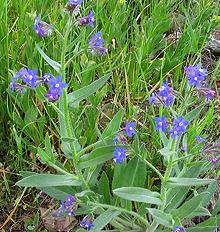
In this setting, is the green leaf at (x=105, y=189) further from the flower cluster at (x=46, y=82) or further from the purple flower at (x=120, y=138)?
the flower cluster at (x=46, y=82)

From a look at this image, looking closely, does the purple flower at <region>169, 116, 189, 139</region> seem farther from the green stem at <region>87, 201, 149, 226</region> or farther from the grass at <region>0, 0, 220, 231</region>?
the grass at <region>0, 0, 220, 231</region>

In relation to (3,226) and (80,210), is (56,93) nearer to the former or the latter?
(80,210)

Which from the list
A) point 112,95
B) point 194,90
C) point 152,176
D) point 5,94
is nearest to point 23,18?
point 5,94

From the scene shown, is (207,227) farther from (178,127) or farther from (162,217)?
(178,127)

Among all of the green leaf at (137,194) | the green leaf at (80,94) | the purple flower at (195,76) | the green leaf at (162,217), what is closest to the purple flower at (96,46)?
the green leaf at (80,94)

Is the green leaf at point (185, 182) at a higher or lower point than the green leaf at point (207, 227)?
higher

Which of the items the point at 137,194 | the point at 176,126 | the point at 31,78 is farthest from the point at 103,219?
the point at 31,78
